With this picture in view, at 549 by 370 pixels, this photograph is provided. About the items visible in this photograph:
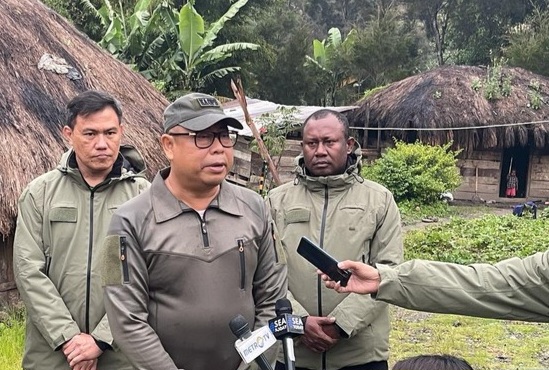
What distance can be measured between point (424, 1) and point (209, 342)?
3077 centimetres

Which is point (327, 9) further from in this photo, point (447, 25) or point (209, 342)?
point (209, 342)

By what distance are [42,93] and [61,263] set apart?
14.9 ft

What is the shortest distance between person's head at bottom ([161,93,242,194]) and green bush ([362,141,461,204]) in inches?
543

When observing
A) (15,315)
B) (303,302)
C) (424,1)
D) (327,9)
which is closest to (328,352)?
(303,302)

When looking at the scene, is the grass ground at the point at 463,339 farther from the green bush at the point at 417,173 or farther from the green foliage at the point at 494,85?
the green foliage at the point at 494,85

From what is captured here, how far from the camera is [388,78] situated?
2647 centimetres

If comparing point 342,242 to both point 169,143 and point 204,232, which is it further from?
point 169,143

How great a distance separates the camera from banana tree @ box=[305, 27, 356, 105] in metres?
25.3

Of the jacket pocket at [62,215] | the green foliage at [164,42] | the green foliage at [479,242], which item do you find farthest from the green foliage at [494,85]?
the jacket pocket at [62,215]

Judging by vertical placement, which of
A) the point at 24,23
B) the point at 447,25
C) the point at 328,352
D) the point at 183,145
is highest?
the point at 447,25

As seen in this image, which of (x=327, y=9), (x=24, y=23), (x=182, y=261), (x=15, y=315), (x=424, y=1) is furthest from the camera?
(x=327, y=9)

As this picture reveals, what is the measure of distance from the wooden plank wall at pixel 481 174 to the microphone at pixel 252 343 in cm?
1816

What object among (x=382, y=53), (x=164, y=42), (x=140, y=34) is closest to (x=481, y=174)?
(x=382, y=53)

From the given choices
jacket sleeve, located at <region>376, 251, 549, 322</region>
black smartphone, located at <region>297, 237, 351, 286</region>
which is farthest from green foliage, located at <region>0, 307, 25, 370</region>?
jacket sleeve, located at <region>376, 251, 549, 322</region>
